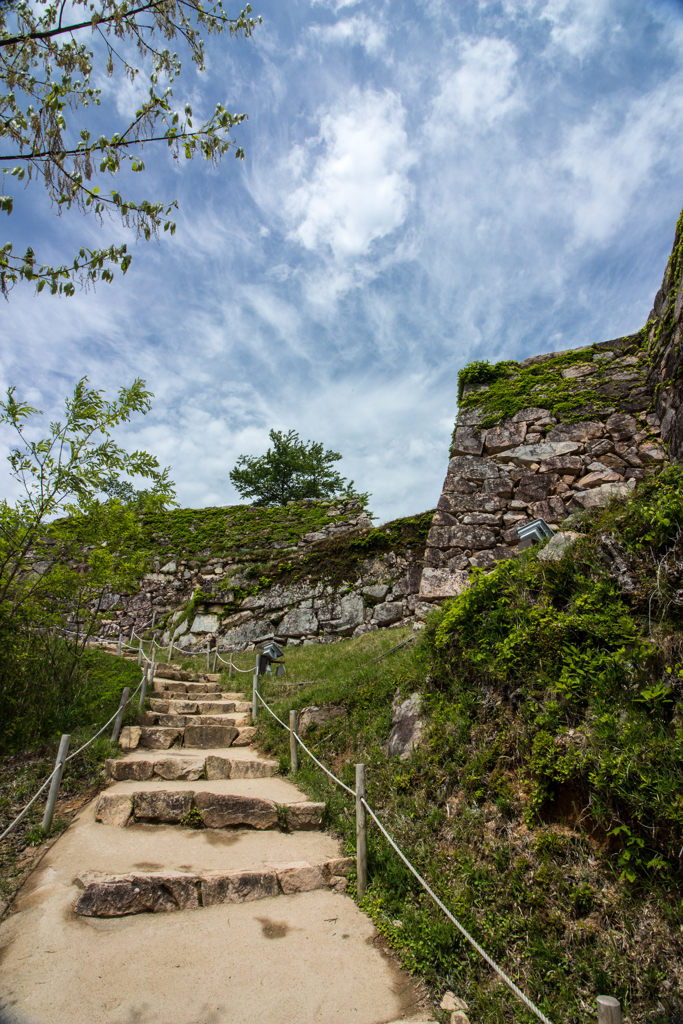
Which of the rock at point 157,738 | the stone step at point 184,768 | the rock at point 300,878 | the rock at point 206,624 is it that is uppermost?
the rock at point 206,624

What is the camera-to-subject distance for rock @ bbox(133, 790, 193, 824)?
444 cm

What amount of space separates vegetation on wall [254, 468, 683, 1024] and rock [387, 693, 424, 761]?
0.13 meters

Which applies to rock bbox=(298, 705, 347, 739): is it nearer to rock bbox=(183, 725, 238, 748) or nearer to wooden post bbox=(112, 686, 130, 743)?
rock bbox=(183, 725, 238, 748)

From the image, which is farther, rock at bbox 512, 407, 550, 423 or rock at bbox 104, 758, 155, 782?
rock at bbox 512, 407, 550, 423

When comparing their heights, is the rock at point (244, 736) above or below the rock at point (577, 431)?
below

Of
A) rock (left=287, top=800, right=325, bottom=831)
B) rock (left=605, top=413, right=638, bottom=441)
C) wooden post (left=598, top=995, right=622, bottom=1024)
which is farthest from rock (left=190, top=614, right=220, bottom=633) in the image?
wooden post (left=598, top=995, right=622, bottom=1024)

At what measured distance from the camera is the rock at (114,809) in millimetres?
4371

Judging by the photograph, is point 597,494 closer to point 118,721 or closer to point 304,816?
point 304,816

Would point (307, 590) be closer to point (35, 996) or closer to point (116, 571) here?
point (116, 571)

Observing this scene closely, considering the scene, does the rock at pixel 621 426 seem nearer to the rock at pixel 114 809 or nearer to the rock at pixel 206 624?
the rock at pixel 114 809

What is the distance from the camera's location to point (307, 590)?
457 inches

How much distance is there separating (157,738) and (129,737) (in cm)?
37

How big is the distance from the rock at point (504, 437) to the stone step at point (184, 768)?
215 inches

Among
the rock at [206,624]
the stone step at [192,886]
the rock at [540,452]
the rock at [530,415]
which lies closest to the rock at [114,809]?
the stone step at [192,886]
